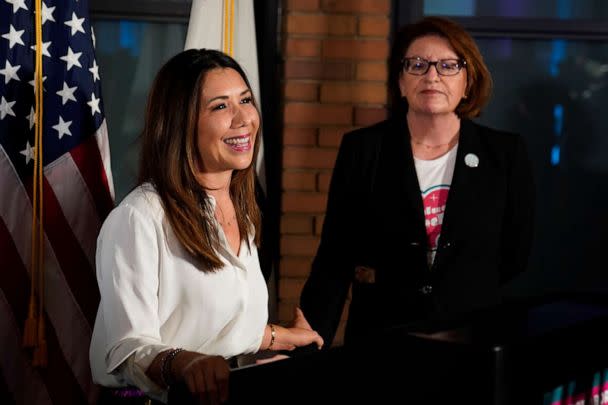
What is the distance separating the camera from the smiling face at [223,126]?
6.23 ft

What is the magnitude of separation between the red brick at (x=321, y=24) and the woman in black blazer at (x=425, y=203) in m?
0.68

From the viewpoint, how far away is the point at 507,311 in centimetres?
125

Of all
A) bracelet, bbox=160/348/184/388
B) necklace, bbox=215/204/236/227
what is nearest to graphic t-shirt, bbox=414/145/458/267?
necklace, bbox=215/204/236/227

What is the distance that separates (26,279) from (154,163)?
36.4 inches

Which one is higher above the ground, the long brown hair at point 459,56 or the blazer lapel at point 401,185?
the long brown hair at point 459,56

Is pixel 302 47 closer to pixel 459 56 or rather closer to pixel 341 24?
pixel 341 24

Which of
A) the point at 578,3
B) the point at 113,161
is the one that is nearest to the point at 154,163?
the point at 113,161

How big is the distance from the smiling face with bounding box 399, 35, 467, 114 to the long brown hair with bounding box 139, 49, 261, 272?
793 mm

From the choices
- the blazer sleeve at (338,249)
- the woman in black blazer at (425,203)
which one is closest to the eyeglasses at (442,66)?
the woman in black blazer at (425,203)

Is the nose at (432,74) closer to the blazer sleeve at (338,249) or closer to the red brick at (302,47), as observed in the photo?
the blazer sleeve at (338,249)

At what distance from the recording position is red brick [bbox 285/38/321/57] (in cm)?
330

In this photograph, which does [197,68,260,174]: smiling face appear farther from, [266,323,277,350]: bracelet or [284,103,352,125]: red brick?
[284,103,352,125]: red brick

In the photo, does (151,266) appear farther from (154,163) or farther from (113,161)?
(113,161)

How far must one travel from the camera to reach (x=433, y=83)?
2.53 meters
